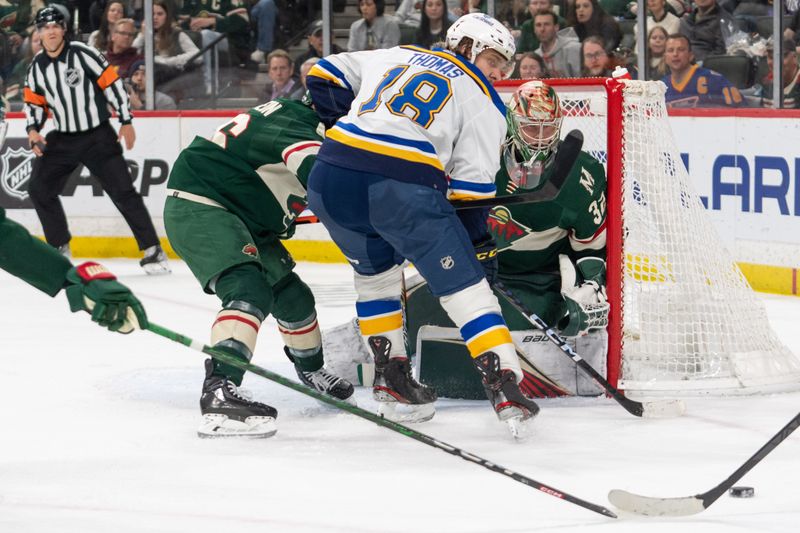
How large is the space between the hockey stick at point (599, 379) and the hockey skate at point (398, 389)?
0.33 metres

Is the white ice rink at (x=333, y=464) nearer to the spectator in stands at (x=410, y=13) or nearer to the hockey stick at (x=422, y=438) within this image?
the hockey stick at (x=422, y=438)

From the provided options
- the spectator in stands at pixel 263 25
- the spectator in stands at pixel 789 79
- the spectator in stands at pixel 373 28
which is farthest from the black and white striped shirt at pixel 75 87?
the spectator in stands at pixel 789 79

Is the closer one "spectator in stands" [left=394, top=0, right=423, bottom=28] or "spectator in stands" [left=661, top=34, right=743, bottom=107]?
"spectator in stands" [left=661, top=34, right=743, bottom=107]

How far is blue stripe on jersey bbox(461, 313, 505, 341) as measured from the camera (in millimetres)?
3172

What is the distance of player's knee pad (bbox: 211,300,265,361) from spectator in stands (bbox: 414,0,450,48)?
412 cm

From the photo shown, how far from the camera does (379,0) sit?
A: 7.49m

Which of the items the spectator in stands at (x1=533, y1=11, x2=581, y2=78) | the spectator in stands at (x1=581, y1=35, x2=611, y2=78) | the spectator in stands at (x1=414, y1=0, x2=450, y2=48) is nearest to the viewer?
the spectator in stands at (x1=581, y1=35, x2=611, y2=78)

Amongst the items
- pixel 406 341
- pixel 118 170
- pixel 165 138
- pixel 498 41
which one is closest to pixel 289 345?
pixel 406 341

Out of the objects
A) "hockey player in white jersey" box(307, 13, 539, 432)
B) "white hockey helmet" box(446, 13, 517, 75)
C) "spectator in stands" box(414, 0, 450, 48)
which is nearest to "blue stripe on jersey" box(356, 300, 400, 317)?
"hockey player in white jersey" box(307, 13, 539, 432)

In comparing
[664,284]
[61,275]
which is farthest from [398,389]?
[61,275]

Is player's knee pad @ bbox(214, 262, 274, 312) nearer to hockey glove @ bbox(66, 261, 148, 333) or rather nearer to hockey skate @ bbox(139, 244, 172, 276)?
hockey glove @ bbox(66, 261, 148, 333)

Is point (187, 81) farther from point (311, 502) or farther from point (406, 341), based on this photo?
point (311, 502)

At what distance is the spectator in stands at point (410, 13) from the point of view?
7.38m

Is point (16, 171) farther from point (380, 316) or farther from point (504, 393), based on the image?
point (504, 393)
